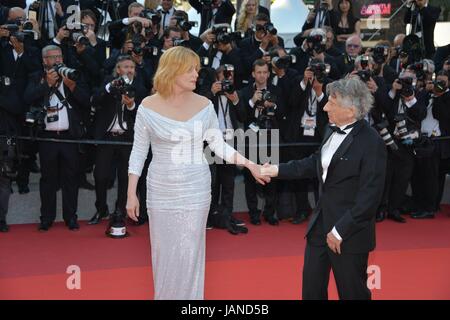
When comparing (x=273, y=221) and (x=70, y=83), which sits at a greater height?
(x=70, y=83)

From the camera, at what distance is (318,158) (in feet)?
13.4

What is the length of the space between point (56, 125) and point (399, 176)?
3.51 meters

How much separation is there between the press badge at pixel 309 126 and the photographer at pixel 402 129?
32.7 inches

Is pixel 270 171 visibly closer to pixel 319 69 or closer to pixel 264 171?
pixel 264 171

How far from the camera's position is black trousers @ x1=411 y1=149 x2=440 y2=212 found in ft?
26.1

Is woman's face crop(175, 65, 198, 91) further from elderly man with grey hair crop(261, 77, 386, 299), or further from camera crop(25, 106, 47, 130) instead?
camera crop(25, 106, 47, 130)

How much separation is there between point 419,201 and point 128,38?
351cm

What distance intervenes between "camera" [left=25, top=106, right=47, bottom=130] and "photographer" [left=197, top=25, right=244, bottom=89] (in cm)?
176

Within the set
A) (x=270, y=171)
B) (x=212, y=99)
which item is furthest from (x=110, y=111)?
(x=270, y=171)

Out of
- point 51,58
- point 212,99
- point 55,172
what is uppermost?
point 51,58

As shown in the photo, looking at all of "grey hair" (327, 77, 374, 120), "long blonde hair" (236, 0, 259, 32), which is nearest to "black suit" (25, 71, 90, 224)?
"long blonde hair" (236, 0, 259, 32)

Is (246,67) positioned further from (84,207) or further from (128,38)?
(84,207)

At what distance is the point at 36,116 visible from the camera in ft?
21.9

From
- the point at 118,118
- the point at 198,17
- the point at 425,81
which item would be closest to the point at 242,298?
the point at 118,118
